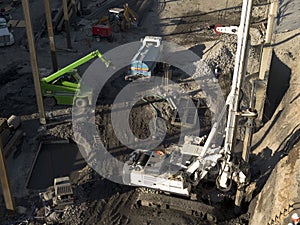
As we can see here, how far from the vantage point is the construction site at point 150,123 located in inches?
588

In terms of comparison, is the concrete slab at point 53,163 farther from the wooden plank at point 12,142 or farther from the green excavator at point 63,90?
the green excavator at point 63,90

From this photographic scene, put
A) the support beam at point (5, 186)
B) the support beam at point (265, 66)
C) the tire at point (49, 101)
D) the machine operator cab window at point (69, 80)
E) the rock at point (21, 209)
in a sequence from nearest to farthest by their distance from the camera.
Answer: the support beam at point (5, 186) → the rock at point (21, 209) → the support beam at point (265, 66) → the machine operator cab window at point (69, 80) → the tire at point (49, 101)

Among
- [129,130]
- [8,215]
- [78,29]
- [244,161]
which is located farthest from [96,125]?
[78,29]

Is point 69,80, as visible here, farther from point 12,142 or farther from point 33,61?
point 12,142

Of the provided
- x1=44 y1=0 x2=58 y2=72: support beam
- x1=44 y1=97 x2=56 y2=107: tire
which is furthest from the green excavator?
x1=44 y1=0 x2=58 y2=72: support beam

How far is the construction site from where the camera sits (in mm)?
14945

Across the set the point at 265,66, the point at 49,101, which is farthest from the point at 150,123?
the point at 265,66

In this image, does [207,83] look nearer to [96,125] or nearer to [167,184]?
[96,125]

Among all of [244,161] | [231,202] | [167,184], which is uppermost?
[244,161]

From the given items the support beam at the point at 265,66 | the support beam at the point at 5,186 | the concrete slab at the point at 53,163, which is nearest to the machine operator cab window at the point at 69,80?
the concrete slab at the point at 53,163

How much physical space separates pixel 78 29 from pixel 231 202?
1869 cm

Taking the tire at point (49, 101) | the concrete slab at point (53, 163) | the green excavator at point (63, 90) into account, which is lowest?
the concrete slab at point (53, 163)

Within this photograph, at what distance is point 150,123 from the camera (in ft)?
66.6

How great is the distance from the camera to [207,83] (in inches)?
912
